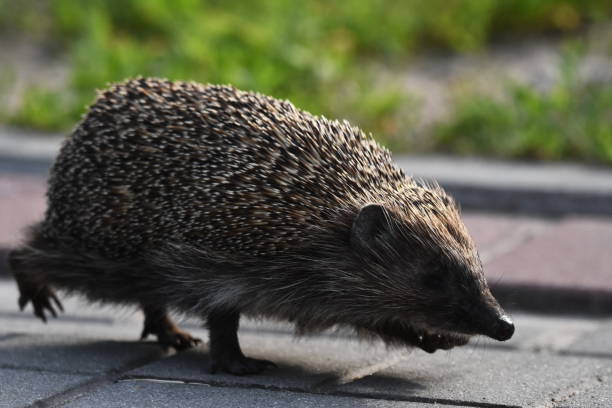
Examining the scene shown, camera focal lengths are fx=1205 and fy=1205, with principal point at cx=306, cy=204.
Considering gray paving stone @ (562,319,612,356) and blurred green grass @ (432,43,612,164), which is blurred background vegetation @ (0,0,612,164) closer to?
blurred green grass @ (432,43,612,164)

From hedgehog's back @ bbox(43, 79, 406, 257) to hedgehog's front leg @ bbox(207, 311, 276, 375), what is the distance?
1.20ft

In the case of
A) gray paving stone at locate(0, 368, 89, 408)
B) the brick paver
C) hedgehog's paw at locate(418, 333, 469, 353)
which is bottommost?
gray paving stone at locate(0, 368, 89, 408)

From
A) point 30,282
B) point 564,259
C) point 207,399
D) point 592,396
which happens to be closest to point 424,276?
point 592,396

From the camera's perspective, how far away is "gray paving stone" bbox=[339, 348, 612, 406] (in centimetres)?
522

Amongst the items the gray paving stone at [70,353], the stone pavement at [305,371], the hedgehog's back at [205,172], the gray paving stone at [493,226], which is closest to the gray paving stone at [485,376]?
the stone pavement at [305,371]

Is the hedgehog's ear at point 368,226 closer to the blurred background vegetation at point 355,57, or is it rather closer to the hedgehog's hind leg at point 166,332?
the hedgehog's hind leg at point 166,332

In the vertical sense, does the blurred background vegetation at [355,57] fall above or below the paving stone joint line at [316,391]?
above

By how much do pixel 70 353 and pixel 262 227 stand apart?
1.32 m

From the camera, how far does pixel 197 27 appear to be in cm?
1234

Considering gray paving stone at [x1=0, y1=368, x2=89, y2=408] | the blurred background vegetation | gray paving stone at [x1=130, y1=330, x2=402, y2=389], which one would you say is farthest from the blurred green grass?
gray paving stone at [x1=0, y1=368, x2=89, y2=408]

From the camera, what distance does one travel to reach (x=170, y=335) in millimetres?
6176

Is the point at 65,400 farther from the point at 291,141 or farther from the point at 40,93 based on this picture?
the point at 40,93

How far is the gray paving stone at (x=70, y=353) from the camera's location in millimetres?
5738

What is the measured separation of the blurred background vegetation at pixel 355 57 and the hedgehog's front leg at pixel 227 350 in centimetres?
544
